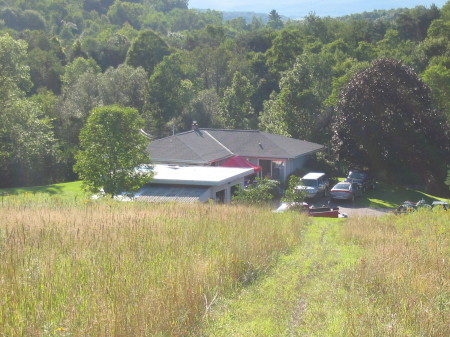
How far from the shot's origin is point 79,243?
8594 mm

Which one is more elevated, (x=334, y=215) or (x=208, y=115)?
(x=208, y=115)

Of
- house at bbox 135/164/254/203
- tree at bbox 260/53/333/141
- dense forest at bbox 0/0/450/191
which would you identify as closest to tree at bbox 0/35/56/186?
dense forest at bbox 0/0/450/191

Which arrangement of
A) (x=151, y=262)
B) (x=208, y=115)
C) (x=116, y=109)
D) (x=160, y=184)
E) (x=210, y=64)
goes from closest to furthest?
1. (x=151, y=262)
2. (x=116, y=109)
3. (x=160, y=184)
4. (x=208, y=115)
5. (x=210, y=64)

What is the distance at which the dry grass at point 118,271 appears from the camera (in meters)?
6.03

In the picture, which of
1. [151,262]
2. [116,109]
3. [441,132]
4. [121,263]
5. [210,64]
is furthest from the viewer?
[210,64]

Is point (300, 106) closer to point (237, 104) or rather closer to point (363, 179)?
point (237, 104)

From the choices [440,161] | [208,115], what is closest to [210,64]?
[208,115]

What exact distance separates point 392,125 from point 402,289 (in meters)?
35.2

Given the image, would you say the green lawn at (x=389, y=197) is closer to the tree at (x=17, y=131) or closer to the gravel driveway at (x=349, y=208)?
the gravel driveway at (x=349, y=208)

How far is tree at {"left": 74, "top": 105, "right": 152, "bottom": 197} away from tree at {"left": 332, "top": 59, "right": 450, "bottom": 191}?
21477mm

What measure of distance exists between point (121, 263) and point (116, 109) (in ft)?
58.0

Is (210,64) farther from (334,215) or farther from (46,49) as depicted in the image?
(334,215)

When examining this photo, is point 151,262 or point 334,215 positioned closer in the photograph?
point 151,262

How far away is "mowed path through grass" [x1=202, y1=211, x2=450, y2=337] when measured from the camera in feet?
21.9
